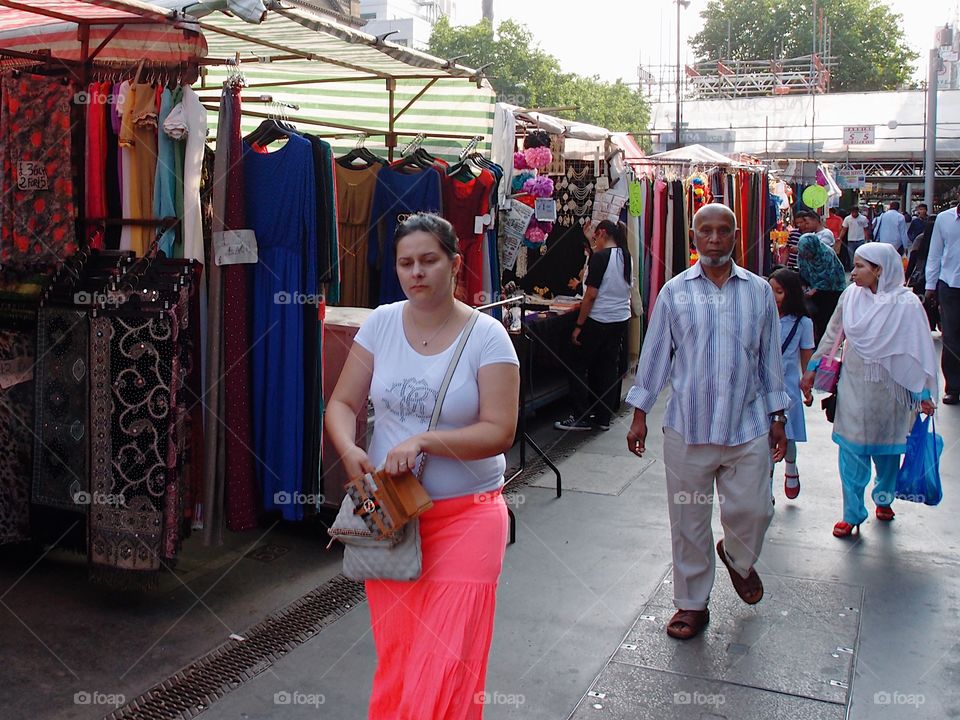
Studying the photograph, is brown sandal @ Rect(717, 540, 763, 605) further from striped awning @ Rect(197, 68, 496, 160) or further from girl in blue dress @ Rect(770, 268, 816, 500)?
striped awning @ Rect(197, 68, 496, 160)

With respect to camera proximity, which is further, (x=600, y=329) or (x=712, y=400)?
(x=600, y=329)

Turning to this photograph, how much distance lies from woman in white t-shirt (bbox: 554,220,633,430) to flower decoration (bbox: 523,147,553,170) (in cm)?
90

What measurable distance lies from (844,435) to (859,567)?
778mm

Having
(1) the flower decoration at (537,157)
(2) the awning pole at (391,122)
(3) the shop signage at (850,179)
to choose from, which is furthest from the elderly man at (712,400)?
(3) the shop signage at (850,179)

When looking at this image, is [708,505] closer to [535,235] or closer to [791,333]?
[791,333]

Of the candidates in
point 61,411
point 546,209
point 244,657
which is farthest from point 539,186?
point 244,657

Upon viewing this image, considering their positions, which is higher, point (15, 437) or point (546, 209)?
point (546, 209)

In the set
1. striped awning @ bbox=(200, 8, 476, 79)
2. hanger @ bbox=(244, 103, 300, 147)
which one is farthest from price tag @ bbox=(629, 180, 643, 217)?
hanger @ bbox=(244, 103, 300, 147)

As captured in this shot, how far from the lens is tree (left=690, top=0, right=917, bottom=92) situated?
57250 mm

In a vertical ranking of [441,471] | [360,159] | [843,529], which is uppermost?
[360,159]

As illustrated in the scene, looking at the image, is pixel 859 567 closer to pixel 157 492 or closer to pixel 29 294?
pixel 157 492

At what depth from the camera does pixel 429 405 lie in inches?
103

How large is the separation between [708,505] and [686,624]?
1.74 ft

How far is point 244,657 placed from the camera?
13.1ft
